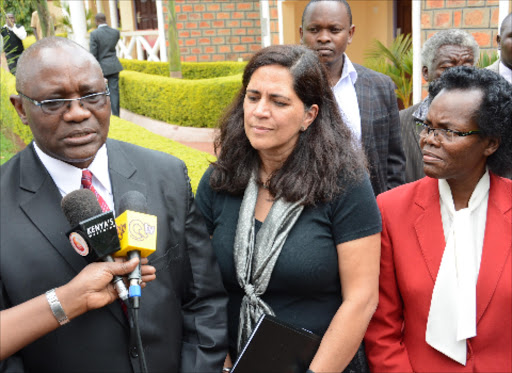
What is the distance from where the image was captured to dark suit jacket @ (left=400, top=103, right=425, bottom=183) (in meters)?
3.80

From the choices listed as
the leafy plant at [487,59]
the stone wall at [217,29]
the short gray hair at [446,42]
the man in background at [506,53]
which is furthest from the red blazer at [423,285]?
the stone wall at [217,29]

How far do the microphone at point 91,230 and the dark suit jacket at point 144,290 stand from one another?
22 cm

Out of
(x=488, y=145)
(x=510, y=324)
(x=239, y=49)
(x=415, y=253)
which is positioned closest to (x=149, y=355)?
(x=415, y=253)

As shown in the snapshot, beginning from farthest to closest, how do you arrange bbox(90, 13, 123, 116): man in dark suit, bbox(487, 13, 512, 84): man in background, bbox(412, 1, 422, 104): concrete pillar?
1. bbox(90, 13, 123, 116): man in dark suit
2. bbox(412, 1, 422, 104): concrete pillar
3. bbox(487, 13, 512, 84): man in background

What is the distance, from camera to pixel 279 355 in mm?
2330

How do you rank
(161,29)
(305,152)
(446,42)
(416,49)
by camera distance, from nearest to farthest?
(305,152)
(446,42)
(416,49)
(161,29)

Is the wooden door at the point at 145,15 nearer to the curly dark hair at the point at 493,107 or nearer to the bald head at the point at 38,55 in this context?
the curly dark hair at the point at 493,107

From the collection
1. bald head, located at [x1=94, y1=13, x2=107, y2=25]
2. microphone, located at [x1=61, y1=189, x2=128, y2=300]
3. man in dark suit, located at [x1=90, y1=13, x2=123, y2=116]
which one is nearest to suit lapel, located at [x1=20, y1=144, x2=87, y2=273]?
microphone, located at [x1=61, y1=189, x2=128, y2=300]

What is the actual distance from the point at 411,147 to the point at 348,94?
22.6 inches

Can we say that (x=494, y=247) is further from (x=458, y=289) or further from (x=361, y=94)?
(x=361, y=94)

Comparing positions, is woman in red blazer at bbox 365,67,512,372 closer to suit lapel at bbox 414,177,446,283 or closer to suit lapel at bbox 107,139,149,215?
suit lapel at bbox 414,177,446,283

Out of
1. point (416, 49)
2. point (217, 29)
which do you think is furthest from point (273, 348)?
point (217, 29)

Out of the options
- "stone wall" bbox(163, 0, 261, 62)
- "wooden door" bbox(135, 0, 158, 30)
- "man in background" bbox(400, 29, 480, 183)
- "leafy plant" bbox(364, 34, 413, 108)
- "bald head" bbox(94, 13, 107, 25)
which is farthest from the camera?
"wooden door" bbox(135, 0, 158, 30)

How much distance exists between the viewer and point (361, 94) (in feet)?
12.9
